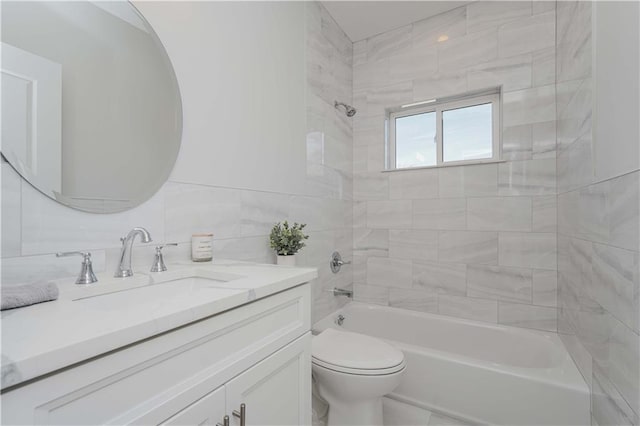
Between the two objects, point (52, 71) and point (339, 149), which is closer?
point (52, 71)

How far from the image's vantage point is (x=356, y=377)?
1371mm

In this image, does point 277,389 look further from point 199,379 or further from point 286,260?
point 286,260

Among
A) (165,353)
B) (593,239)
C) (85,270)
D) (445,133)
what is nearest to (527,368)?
(593,239)

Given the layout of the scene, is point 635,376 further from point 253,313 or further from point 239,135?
point 239,135

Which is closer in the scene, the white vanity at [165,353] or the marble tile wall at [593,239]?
the white vanity at [165,353]

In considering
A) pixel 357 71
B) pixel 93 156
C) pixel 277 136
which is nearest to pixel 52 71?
pixel 93 156

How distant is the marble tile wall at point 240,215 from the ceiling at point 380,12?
0.09 m

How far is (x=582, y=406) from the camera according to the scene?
4.27ft

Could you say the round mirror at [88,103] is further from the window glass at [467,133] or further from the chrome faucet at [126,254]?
the window glass at [467,133]

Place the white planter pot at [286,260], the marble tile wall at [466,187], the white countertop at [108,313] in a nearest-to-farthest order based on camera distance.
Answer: the white countertop at [108,313] < the white planter pot at [286,260] < the marble tile wall at [466,187]

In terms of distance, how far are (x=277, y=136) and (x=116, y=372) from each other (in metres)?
1.43

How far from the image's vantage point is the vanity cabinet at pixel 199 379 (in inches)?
17.7

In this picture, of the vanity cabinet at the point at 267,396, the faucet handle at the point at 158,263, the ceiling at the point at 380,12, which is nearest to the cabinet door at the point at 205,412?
the vanity cabinet at the point at 267,396

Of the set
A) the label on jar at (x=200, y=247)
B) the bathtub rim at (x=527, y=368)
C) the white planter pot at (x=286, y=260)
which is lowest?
the bathtub rim at (x=527, y=368)
